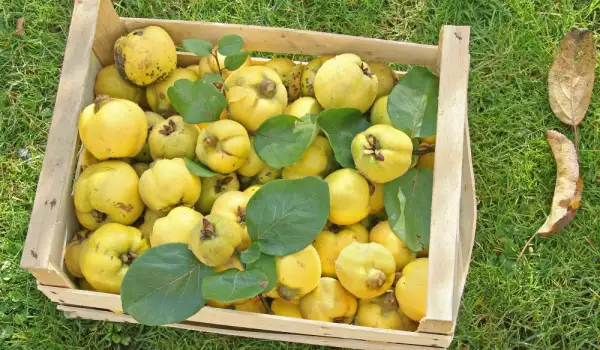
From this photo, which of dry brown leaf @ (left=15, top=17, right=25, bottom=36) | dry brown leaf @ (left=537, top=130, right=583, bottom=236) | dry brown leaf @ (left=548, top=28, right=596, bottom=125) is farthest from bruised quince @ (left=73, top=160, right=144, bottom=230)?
dry brown leaf @ (left=548, top=28, right=596, bottom=125)

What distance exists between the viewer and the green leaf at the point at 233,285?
203cm

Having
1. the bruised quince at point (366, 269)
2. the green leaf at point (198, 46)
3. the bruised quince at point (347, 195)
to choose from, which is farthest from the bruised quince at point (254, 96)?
the bruised quince at point (366, 269)

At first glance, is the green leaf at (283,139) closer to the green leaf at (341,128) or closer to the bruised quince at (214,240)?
the green leaf at (341,128)

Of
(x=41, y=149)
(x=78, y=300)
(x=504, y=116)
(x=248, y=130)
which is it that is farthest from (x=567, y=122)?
(x=41, y=149)

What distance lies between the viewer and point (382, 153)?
2256 mm

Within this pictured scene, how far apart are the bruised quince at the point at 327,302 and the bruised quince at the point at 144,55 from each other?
1036mm

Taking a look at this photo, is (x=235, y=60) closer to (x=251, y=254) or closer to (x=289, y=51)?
(x=289, y=51)

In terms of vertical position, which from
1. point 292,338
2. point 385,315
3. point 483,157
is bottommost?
point 292,338

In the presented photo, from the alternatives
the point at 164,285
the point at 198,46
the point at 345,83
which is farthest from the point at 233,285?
the point at 198,46

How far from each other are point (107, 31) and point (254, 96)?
0.69m

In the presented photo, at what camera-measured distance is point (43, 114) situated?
340 cm

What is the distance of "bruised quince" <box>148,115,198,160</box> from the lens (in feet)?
7.96

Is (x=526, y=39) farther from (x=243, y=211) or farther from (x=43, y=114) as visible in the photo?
(x=43, y=114)

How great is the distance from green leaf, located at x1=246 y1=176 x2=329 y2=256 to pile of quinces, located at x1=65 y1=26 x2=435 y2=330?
6cm
